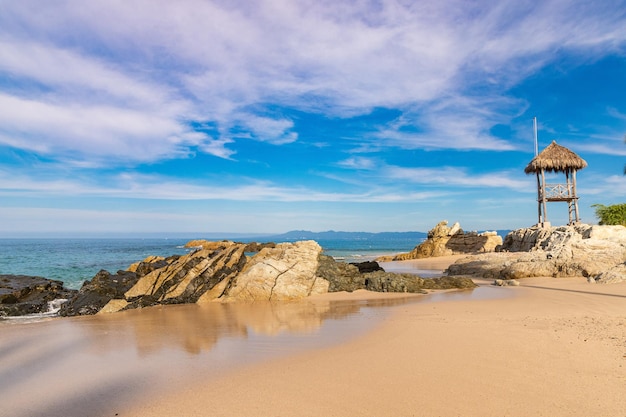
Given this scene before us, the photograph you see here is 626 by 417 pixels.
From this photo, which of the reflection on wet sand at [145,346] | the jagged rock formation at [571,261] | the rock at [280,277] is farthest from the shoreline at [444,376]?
the jagged rock formation at [571,261]

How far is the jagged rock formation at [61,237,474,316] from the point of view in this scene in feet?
41.4

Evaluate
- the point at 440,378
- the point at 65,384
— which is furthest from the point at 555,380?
the point at 65,384

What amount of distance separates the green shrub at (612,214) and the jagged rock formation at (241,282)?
24593 millimetres

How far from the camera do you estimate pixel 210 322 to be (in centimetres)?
910

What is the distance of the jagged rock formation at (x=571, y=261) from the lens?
15.2 m

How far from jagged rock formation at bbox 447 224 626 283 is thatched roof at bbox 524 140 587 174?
8491 millimetres

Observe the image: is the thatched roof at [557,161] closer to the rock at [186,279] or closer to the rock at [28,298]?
the rock at [186,279]

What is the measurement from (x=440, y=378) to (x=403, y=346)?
1.54 meters

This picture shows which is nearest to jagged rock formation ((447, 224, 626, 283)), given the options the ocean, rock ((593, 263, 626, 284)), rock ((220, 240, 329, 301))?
rock ((593, 263, 626, 284))

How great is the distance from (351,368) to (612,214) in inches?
1397

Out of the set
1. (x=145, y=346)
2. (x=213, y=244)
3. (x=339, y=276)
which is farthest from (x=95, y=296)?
(x=213, y=244)

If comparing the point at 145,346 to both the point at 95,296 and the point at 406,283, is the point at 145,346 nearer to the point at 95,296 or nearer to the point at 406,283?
the point at 95,296

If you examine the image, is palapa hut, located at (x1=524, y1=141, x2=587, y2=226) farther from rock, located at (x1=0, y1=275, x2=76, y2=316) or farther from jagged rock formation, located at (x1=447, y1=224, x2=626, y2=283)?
rock, located at (x1=0, y1=275, x2=76, y2=316)

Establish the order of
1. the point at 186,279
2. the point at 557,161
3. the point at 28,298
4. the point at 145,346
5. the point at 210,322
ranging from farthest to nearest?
1. the point at 557,161
2. the point at 28,298
3. the point at 186,279
4. the point at 210,322
5. the point at 145,346
